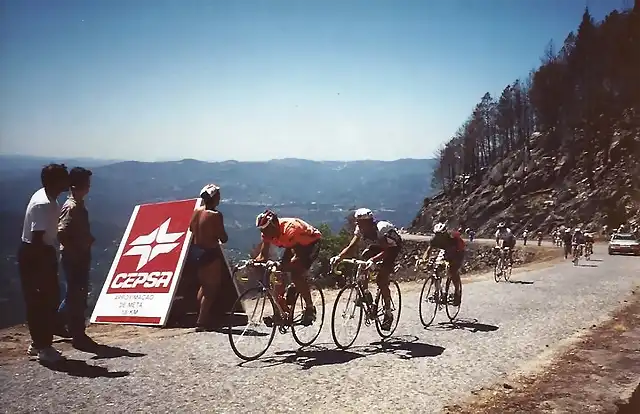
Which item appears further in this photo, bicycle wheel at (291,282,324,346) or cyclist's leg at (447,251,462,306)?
cyclist's leg at (447,251,462,306)

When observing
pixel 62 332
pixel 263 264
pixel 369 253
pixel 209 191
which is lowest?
pixel 62 332

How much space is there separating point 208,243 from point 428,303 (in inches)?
132

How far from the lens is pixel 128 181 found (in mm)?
6902

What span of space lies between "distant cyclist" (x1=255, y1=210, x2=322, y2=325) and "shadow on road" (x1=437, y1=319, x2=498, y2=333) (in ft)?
8.97

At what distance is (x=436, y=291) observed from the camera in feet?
27.9

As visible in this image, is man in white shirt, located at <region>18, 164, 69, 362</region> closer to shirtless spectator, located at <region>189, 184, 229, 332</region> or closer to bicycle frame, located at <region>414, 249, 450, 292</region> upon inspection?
shirtless spectator, located at <region>189, 184, 229, 332</region>

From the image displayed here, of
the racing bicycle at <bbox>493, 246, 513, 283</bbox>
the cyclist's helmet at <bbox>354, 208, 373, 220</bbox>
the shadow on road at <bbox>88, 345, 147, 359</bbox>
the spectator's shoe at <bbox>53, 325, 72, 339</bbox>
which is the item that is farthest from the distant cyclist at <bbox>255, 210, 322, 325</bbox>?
the racing bicycle at <bbox>493, 246, 513, 283</bbox>

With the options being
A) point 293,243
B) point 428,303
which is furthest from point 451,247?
point 293,243

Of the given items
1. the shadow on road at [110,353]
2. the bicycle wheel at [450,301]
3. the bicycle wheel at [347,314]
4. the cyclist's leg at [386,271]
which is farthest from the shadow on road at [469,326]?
the shadow on road at [110,353]

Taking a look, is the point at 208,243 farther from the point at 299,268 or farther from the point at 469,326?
the point at 469,326

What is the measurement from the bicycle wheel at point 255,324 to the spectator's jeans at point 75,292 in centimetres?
154

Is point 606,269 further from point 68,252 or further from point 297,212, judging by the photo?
point 68,252

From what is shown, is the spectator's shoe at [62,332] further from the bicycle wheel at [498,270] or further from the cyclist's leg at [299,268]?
the bicycle wheel at [498,270]

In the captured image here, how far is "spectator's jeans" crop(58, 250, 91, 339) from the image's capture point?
18.7 feet
